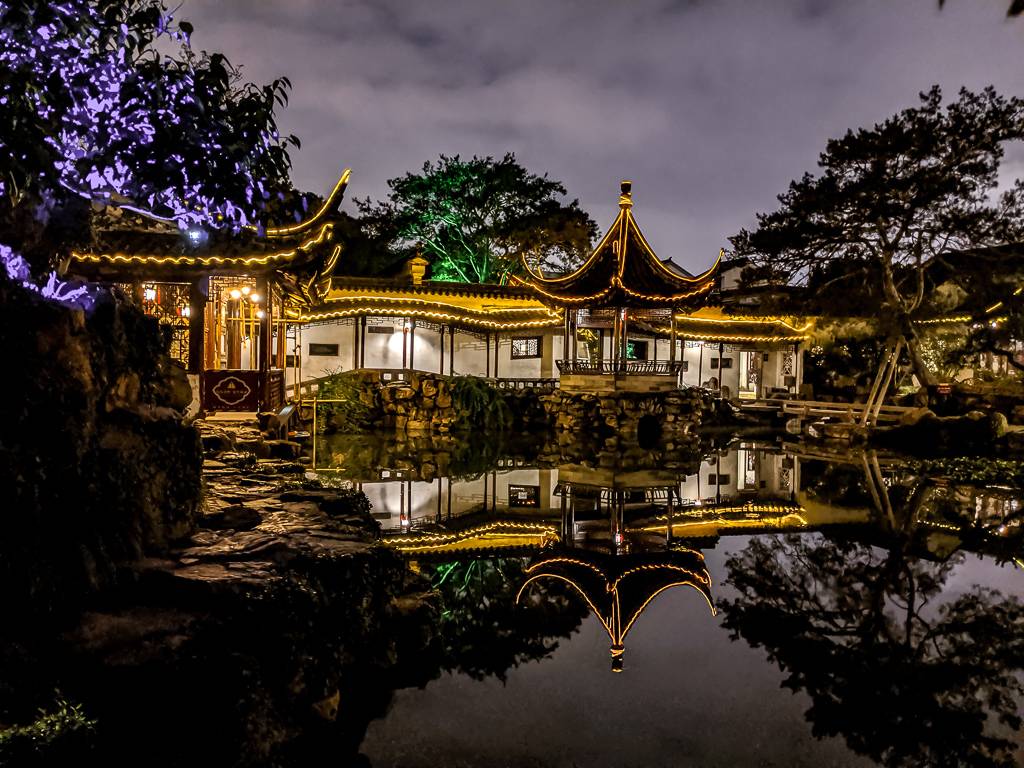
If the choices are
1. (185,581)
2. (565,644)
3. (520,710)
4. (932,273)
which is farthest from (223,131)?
(932,273)

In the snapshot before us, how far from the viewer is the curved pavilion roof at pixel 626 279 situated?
61.0ft

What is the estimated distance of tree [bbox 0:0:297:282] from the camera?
3439 millimetres

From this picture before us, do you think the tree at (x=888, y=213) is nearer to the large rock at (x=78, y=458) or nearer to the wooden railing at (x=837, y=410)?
the wooden railing at (x=837, y=410)

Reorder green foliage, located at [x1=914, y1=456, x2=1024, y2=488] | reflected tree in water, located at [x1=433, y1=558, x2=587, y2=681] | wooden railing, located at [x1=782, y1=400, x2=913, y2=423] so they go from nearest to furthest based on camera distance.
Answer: reflected tree in water, located at [x1=433, y1=558, x2=587, y2=681] → green foliage, located at [x1=914, y1=456, x2=1024, y2=488] → wooden railing, located at [x1=782, y1=400, x2=913, y2=423]

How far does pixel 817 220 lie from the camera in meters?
18.3

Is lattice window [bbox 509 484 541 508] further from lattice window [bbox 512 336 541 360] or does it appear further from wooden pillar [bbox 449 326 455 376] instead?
lattice window [bbox 512 336 541 360]

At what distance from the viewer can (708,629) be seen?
575 cm

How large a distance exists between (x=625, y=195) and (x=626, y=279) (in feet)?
7.59

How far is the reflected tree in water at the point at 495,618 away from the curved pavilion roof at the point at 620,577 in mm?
184

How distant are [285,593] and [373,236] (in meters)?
30.3

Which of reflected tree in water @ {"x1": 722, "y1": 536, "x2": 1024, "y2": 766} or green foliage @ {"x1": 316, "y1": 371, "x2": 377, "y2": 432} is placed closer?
reflected tree in water @ {"x1": 722, "y1": 536, "x2": 1024, "y2": 766}

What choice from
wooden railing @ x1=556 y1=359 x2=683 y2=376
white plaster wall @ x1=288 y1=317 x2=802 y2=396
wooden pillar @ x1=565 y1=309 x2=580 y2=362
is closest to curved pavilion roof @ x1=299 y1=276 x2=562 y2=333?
white plaster wall @ x1=288 y1=317 x2=802 y2=396

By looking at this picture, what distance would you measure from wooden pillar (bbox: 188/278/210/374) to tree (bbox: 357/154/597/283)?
19780 mm

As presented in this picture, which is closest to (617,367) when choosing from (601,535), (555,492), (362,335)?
(362,335)
